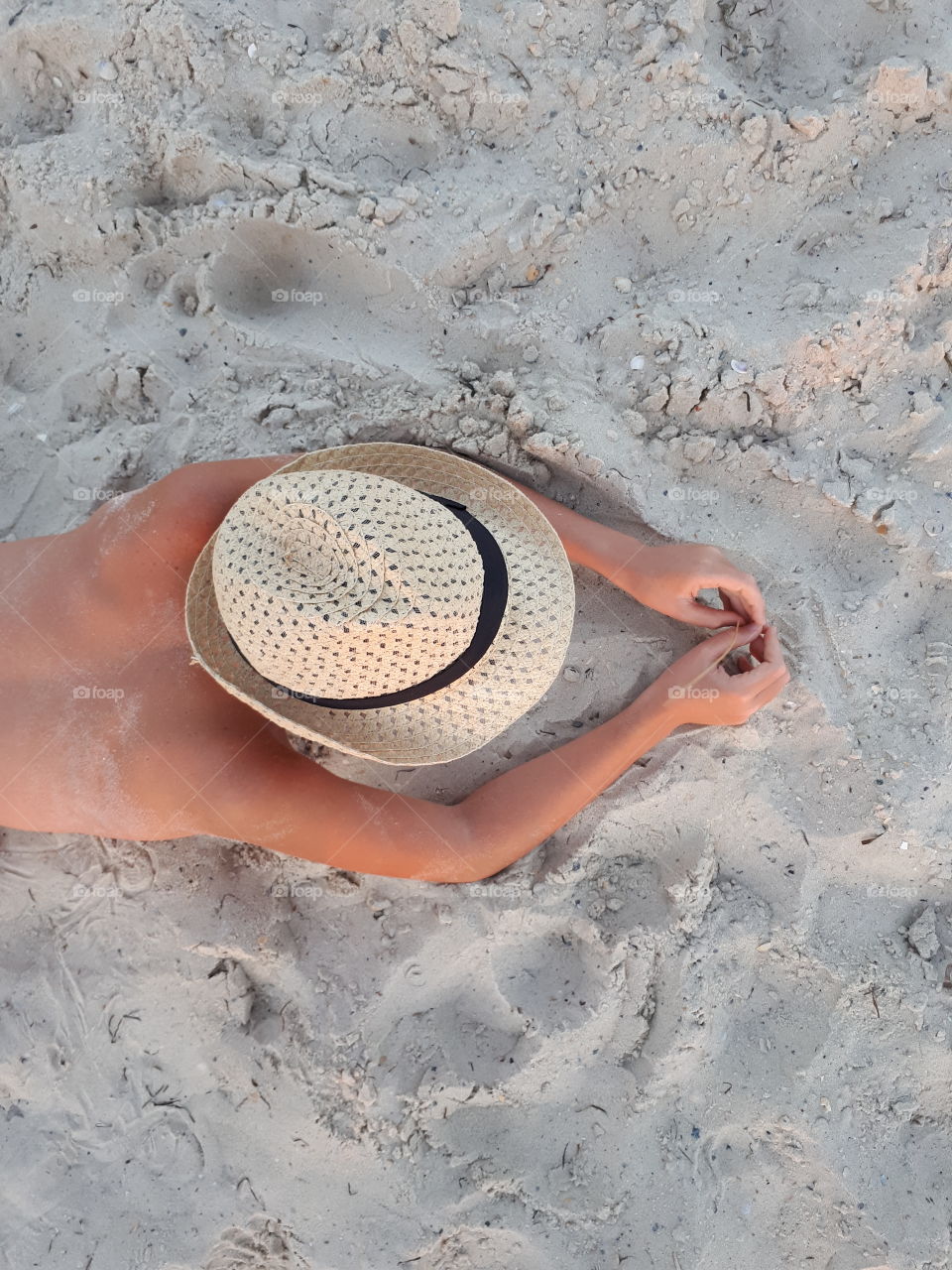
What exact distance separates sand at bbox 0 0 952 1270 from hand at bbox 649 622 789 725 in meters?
0.18

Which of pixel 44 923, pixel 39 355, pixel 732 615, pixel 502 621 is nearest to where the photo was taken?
pixel 502 621

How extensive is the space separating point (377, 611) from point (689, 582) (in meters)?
0.97

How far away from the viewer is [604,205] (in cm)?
239

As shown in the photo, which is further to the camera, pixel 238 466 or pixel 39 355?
pixel 39 355

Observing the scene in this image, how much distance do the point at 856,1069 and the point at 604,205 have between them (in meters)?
2.43

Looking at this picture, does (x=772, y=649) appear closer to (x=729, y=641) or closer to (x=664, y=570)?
(x=729, y=641)

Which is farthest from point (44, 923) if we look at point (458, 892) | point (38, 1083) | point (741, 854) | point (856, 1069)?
Answer: point (856, 1069)

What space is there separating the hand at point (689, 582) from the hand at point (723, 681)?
53mm

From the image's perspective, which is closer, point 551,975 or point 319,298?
point 551,975

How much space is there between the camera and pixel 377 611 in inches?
58.4

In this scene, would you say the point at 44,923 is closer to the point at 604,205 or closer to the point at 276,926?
the point at 276,926

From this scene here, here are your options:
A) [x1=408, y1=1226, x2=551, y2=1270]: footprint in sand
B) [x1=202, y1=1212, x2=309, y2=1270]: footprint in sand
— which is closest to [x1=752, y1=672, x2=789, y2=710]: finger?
[x1=408, y1=1226, x2=551, y2=1270]: footprint in sand

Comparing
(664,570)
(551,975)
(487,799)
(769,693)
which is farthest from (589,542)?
(551,975)

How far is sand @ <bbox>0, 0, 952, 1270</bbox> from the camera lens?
2268 mm
